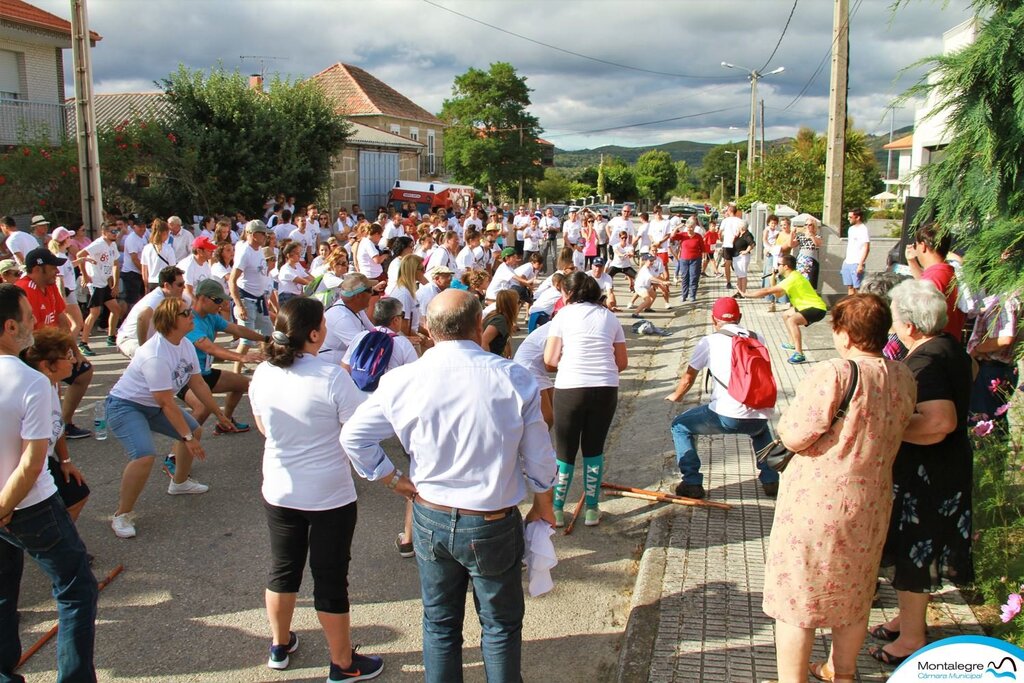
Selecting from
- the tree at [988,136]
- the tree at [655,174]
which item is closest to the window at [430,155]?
the tree at [988,136]

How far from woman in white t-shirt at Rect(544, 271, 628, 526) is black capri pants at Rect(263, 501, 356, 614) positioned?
194 centimetres

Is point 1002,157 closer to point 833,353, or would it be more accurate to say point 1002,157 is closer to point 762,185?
point 833,353

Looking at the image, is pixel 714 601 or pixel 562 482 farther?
pixel 562 482

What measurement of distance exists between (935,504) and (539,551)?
5.99 feet

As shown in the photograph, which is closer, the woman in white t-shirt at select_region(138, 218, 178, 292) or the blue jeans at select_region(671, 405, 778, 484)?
the blue jeans at select_region(671, 405, 778, 484)

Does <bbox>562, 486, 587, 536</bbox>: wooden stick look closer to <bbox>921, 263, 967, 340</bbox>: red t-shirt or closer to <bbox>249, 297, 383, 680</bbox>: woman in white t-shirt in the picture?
<bbox>249, 297, 383, 680</bbox>: woman in white t-shirt

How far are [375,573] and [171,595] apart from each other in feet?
3.79

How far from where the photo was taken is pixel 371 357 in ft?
17.0

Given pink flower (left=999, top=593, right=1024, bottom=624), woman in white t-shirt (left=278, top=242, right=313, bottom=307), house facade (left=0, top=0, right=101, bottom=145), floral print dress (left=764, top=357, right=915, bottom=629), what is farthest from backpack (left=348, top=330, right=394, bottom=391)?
house facade (left=0, top=0, right=101, bottom=145)

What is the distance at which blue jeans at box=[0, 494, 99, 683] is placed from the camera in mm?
3266

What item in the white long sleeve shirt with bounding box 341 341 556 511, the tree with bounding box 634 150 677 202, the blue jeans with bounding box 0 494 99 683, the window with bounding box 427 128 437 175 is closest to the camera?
the white long sleeve shirt with bounding box 341 341 556 511

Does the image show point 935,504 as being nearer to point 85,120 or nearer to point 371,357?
point 371,357

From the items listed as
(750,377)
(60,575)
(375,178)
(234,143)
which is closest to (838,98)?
(750,377)

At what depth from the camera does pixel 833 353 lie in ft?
34.3
